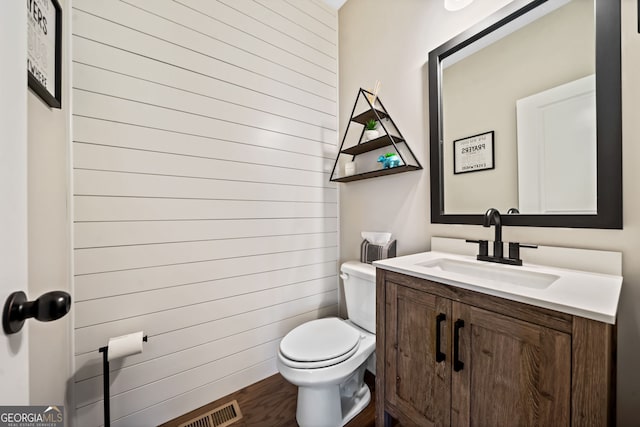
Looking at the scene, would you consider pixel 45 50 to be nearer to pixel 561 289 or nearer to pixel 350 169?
pixel 350 169

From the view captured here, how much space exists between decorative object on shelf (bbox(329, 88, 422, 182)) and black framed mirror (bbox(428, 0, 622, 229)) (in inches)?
7.2

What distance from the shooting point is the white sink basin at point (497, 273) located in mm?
928

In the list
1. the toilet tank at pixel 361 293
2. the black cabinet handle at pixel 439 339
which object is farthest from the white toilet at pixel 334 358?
the black cabinet handle at pixel 439 339

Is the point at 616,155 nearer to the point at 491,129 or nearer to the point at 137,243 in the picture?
the point at 491,129

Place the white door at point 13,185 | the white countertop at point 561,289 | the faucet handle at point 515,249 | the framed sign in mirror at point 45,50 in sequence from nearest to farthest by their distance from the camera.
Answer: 1. the white door at point 13,185
2. the white countertop at point 561,289
3. the framed sign in mirror at point 45,50
4. the faucet handle at point 515,249

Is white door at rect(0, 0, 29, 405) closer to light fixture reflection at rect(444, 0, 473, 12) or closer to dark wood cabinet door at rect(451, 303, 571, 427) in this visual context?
dark wood cabinet door at rect(451, 303, 571, 427)

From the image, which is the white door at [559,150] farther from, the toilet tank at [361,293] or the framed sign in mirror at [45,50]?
the framed sign in mirror at [45,50]

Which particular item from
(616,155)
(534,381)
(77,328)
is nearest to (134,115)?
(77,328)


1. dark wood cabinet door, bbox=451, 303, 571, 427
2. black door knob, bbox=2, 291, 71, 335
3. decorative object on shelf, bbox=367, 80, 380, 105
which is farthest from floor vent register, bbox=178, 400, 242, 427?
decorative object on shelf, bbox=367, 80, 380, 105

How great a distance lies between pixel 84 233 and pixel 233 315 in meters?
0.87

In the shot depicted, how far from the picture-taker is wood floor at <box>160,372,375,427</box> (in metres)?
1.33

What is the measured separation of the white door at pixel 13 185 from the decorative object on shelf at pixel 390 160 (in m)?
1.42

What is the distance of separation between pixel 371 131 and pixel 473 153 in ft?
2.10

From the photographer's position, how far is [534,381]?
698 mm
